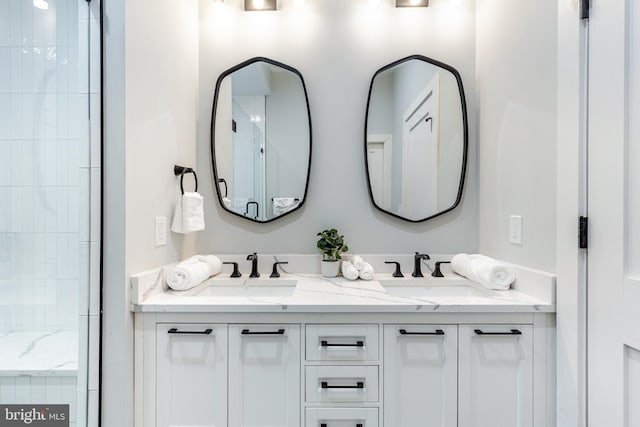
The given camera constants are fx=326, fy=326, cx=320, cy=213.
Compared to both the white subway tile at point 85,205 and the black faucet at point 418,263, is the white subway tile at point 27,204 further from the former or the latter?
the black faucet at point 418,263

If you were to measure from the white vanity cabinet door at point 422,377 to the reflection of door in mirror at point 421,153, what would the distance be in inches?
29.8

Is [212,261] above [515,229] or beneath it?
beneath

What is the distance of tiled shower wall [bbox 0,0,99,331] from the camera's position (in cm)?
129

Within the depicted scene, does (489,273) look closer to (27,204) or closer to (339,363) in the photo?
(339,363)

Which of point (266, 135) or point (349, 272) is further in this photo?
point (266, 135)

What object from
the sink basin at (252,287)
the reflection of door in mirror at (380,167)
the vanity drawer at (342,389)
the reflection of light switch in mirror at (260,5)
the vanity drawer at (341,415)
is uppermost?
the reflection of light switch in mirror at (260,5)

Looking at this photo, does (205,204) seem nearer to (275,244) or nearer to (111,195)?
(275,244)

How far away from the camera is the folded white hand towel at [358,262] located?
1.68 meters

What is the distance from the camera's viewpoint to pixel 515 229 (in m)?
1.47

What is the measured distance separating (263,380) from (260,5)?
191 centimetres

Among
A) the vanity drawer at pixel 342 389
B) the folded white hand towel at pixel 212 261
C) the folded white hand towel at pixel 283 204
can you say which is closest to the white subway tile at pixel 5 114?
the folded white hand towel at pixel 212 261

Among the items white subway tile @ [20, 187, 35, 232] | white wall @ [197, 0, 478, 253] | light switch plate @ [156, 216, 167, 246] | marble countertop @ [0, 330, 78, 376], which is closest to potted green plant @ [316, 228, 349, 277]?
white wall @ [197, 0, 478, 253]

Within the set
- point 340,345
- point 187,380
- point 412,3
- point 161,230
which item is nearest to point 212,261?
point 161,230

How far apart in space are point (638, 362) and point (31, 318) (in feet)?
7.23
